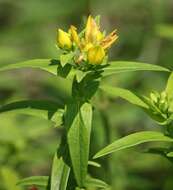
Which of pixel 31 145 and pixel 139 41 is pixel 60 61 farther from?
pixel 139 41

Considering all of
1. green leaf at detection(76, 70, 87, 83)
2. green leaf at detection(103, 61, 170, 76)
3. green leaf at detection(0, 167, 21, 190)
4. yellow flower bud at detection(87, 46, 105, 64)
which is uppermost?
yellow flower bud at detection(87, 46, 105, 64)

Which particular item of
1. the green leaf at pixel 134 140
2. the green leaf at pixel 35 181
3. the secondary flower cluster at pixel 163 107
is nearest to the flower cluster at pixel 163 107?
the secondary flower cluster at pixel 163 107

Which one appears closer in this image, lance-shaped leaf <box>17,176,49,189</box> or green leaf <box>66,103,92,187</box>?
green leaf <box>66,103,92,187</box>

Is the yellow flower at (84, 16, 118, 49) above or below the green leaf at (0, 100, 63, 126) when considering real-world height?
above

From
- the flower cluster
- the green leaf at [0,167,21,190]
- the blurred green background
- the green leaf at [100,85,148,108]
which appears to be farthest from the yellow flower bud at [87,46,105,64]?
the green leaf at [0,167,21,190]

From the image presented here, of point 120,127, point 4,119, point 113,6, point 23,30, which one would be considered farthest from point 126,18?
point 4,119

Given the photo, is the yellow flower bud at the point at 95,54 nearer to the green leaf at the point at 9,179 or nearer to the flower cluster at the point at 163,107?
the flower cluster at the point at 163,107

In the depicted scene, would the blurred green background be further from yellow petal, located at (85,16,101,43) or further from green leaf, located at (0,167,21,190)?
yellow petal, located at (85,16,101,43)
